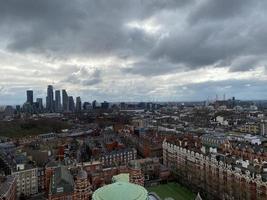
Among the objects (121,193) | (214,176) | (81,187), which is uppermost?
(121,193)

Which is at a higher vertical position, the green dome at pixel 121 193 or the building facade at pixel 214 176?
the green dome at pixel 121 193

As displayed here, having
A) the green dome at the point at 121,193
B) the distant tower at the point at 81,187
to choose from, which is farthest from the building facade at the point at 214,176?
the distant tower at the point at 81,187

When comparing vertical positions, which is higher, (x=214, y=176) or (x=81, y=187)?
(x=81, y=187)

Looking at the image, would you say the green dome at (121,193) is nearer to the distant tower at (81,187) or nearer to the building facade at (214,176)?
the distant tower at (81,187)

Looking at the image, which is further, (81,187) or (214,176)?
(214,176)

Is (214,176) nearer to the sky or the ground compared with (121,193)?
nearer to the ground

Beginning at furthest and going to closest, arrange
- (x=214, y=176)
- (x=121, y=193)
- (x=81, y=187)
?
(x=214, y=176) < (x=81, y=187) < (x=121, y=193)

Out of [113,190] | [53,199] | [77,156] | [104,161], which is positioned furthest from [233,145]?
[113,190]

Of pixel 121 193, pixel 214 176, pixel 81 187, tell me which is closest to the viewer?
pixel 121 193

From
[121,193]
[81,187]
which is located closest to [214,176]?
[81,187]

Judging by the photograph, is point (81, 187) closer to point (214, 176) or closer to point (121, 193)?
point (121, 193)

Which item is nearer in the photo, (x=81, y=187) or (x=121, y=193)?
(x=121, y=193)

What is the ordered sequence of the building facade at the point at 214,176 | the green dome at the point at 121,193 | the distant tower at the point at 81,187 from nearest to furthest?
1. the green dome at the point at 121,193
2. the distant tower at the point at 81,187
3. the building facade at the point at 214,176
